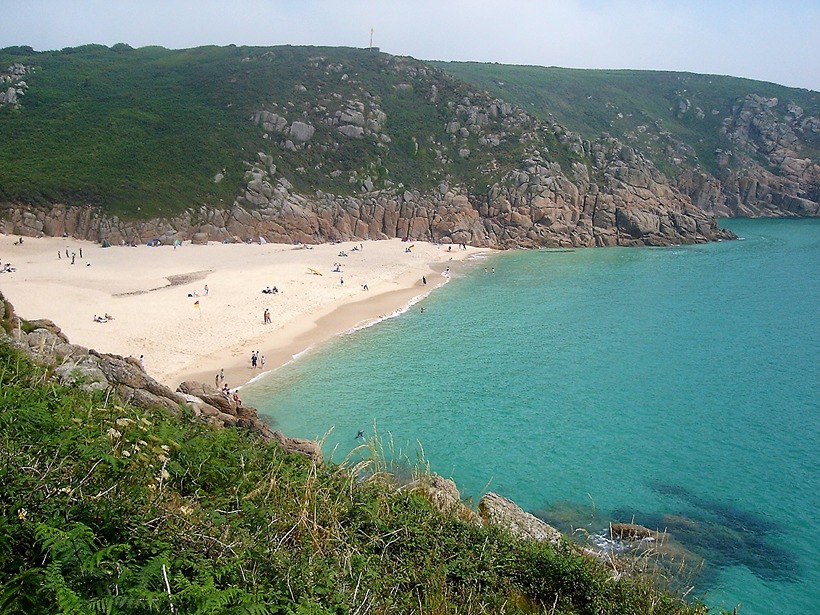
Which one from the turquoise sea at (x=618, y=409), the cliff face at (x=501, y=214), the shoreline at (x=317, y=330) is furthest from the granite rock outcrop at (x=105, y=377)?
the cliff face at (x=501, y=214)

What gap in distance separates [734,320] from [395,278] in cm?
2619

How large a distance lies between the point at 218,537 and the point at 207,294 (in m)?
36.1

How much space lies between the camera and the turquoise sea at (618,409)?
→ 627 inches

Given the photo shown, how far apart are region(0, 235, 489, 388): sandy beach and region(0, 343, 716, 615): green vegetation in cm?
1822

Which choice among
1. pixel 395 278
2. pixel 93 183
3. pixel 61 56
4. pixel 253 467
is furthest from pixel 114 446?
pixel 61 56

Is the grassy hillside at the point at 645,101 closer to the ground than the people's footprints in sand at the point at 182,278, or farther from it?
farther from it

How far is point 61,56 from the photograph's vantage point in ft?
322

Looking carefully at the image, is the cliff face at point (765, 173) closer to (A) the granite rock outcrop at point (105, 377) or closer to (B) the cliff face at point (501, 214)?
(B) the cliff face at point (501, 214)

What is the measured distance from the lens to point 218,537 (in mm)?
5066

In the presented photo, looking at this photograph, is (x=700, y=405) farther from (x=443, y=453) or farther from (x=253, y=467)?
(x=253, y=467)

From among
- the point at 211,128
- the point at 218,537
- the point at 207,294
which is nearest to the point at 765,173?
the point at 211,128

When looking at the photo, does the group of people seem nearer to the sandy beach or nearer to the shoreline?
the shoreline

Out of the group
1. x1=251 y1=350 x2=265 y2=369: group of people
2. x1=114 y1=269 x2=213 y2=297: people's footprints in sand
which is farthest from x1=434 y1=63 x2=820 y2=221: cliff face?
x1=251 y1=350 x2=265 y2=369: group of people

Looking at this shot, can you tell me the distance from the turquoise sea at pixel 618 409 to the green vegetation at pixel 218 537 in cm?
501
